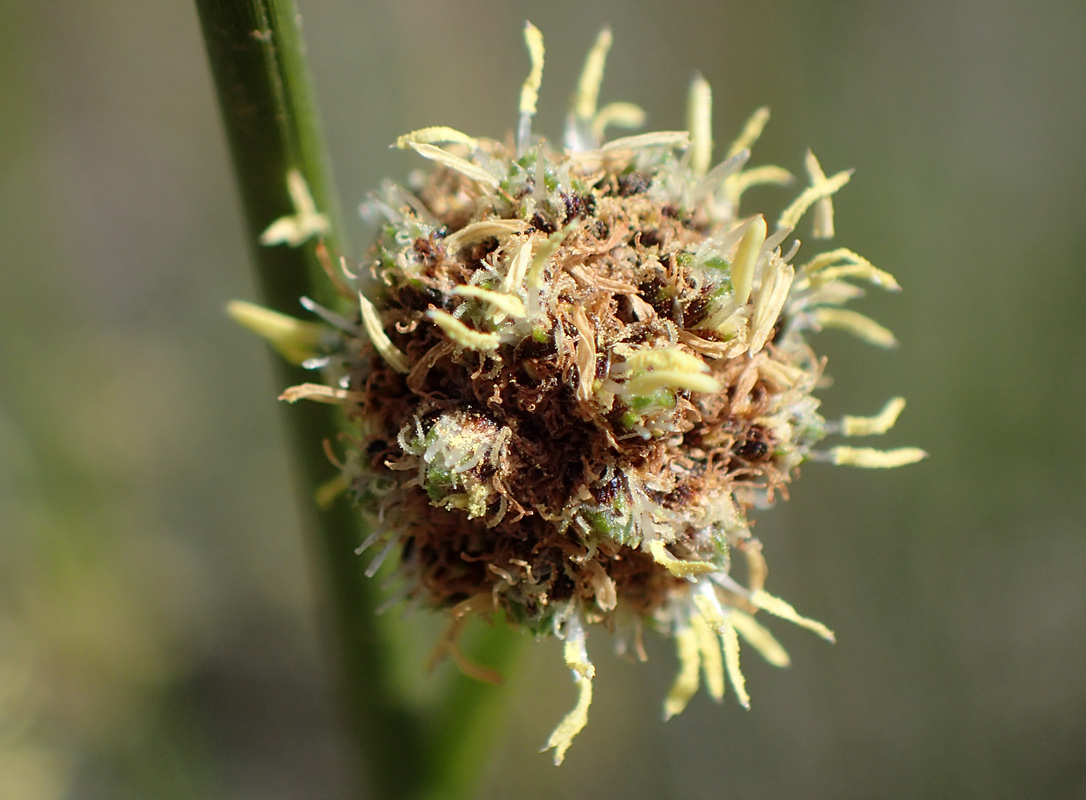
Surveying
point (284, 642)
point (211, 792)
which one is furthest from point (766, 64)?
point (211, 792)

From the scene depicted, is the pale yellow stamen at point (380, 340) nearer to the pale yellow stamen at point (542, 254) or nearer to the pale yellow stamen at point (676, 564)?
the pale yellow stamen at point (542, 254)

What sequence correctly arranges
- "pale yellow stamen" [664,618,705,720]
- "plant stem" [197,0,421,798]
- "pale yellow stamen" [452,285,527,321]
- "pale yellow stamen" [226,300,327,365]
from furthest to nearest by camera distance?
"pale yellow stamen" [664,618,705,720] < "pale yellow stamen" [226,300,327,365] < "plant stem" [197,0,421,798] < "pale yellow stamen" [452,285,527,321]

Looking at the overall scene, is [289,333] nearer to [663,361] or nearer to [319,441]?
[319,441]

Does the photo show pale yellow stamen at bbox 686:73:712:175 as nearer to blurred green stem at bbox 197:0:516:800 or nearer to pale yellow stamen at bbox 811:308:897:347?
pale yellow stamen at bbox 811:308:897:347

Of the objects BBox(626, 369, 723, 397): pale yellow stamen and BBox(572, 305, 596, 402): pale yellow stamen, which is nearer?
BBox(626, 369, 723, 397): pale yellow stamen

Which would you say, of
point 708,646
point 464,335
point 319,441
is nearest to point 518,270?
point 464,335

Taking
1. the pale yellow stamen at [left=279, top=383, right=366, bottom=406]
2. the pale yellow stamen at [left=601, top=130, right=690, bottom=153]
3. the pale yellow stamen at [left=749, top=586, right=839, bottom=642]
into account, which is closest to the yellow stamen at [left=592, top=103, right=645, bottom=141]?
the pale yellow stamen at [left=601, top=130, right=690, bottom=153]

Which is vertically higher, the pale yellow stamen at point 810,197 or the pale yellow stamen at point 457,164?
the pale yellow stamen at point 457,164

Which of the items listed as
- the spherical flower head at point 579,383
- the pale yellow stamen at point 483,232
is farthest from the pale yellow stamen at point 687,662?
the pale yellow stamen at point 483,232
